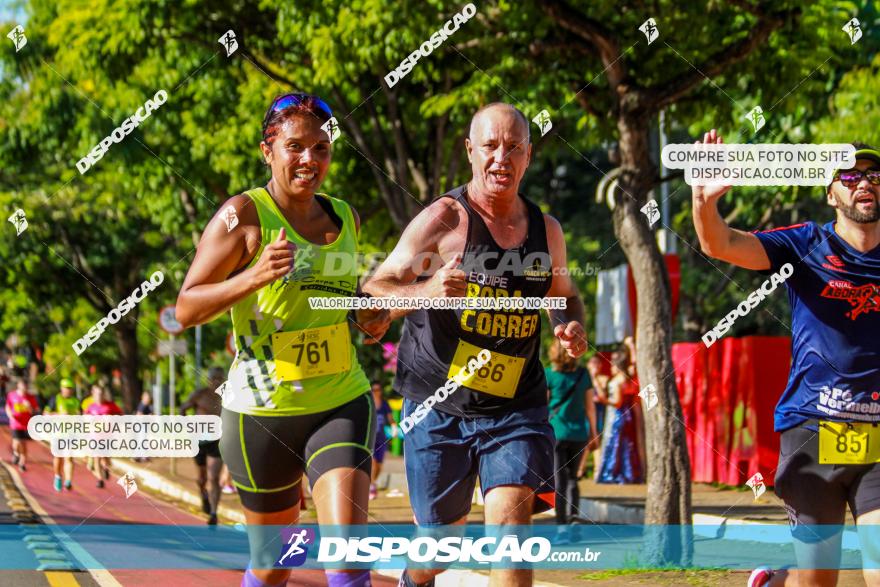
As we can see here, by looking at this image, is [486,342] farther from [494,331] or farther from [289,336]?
[289,336]

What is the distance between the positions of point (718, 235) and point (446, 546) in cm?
180

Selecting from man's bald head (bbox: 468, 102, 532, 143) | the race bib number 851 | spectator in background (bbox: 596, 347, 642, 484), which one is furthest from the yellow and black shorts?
spectator in background (bbox: 596, 347, 642, 484)

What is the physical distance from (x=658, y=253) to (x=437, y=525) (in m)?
5.00

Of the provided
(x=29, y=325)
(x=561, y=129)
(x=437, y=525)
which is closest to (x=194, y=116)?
(x=561, y=129)

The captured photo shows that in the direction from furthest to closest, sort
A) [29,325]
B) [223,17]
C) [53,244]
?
[29,325], [53,244], [223,17]

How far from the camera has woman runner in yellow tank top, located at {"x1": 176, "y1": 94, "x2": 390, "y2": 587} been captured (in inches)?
215

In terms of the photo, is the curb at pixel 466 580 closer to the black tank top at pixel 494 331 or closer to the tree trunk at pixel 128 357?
the black tank top at pixel 494 331

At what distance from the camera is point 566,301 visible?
623 cm

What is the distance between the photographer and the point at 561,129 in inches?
736

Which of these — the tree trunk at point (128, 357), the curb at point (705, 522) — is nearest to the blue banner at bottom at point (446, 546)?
the curb at point (705, 522)

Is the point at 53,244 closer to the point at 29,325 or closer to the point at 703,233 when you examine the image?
the point at 29,325

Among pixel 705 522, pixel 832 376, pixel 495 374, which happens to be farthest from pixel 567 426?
pixel 832 376

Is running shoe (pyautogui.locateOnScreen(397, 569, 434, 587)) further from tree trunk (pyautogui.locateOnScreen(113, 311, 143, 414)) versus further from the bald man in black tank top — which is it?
tree trunk (pyautogui.locateOnScreen(113, 311, 143, 414))

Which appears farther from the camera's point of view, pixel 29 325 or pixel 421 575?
pixel 29 325
